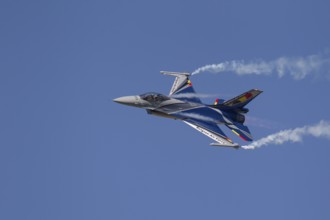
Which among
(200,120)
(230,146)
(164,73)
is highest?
(164,73)

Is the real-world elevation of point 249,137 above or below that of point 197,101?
below

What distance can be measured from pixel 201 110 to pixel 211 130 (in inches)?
109

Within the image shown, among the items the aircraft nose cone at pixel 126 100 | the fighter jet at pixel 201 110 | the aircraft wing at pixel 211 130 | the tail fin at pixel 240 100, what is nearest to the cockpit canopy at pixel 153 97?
the fighter jet at pixel 201 110

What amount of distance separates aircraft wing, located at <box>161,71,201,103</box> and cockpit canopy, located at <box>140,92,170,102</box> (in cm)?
341

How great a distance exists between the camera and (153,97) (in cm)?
6359

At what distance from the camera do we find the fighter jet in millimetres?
63156

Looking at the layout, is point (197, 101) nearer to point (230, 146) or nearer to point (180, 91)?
point (180, 91)

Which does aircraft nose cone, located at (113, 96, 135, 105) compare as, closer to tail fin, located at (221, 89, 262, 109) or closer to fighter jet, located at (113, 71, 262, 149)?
fighter jet, located at (113, 71, 262, 149)

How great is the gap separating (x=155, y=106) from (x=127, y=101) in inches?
114

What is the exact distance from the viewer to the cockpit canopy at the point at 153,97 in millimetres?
63562

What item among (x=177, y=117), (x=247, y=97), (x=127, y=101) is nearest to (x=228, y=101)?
(x=247, y=97)

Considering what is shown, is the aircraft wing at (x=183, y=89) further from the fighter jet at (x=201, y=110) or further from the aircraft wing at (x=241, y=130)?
the aircraft wing at (x=241, y=130)

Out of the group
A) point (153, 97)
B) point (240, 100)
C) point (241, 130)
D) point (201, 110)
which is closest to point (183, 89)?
point (201, 110)

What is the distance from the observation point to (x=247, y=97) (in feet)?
217
